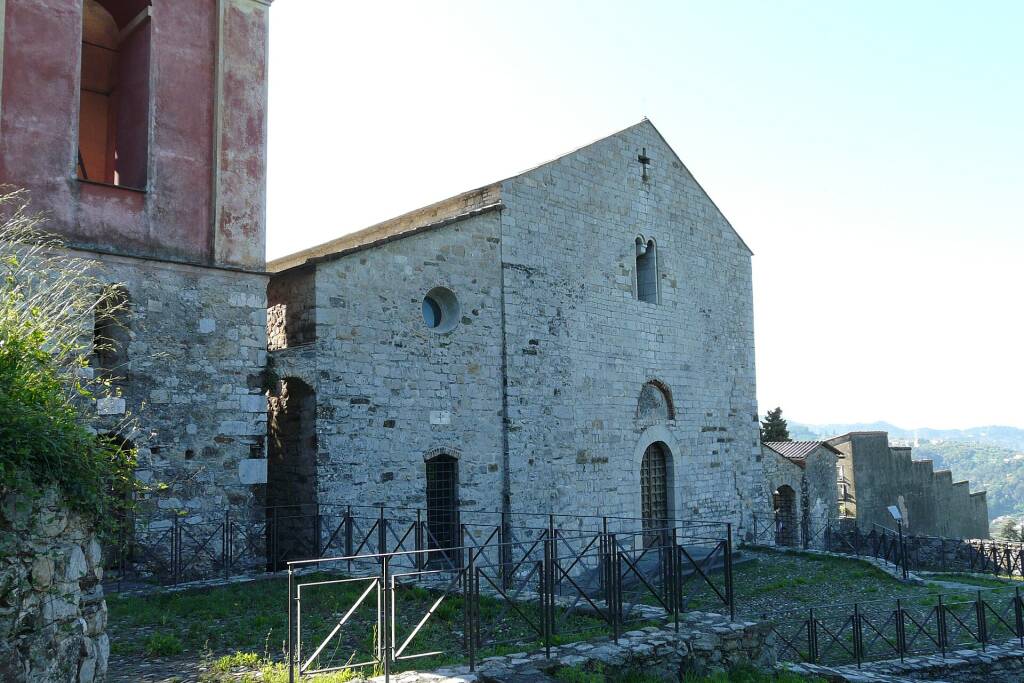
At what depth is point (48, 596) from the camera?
4957 millimetres

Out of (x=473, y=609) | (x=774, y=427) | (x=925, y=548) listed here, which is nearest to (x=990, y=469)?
(x=774, y=427)

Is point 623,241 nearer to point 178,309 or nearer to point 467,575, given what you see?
point 178,309

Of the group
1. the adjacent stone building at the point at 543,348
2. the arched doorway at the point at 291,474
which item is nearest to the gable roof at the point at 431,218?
the adjacent stone building at the point at 543,348

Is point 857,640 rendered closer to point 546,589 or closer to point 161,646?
point 546,589

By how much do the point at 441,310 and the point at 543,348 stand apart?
2.06 m

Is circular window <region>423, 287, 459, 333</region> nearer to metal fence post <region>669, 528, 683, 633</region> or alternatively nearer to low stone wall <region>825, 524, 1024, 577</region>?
metal fence post <region>669, 528, 683, 633</region>

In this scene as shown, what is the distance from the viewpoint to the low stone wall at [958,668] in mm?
10034

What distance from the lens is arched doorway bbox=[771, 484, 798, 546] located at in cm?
2252

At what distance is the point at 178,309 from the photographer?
10789 millimetres

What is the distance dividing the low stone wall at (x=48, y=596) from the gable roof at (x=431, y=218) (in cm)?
681

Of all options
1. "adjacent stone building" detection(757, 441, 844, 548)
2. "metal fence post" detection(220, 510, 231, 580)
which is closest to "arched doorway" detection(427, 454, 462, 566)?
"metal fence post" detection(220, 510, 231, 580)

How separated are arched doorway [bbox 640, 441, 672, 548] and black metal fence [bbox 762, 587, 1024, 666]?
13.4 feet

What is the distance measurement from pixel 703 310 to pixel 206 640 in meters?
13.3

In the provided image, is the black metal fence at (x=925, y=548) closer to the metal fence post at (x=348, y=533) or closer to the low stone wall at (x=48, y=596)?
the metal fence post at (x=348, y=533)
